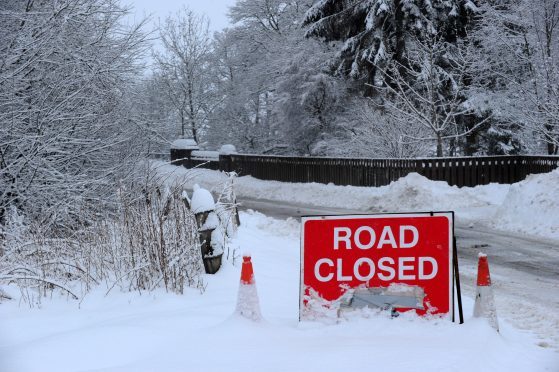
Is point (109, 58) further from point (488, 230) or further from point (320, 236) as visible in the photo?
point (488, 230)

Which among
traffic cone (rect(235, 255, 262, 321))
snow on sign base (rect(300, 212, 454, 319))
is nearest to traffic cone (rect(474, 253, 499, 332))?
snow on sign base (rect(300, 212, 454, 319))

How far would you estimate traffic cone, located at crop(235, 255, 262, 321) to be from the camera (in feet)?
14.9

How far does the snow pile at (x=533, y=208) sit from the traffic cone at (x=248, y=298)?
840 cm

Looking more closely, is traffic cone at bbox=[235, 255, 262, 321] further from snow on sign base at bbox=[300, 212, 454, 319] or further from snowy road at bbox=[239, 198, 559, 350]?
snowy road at bbox=[239, 198, 559, 350]

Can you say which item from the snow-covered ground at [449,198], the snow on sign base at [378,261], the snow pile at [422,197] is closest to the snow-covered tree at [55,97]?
the snow-covered ground at [449,198]

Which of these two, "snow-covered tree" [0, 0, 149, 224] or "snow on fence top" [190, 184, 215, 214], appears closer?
"snow on fence top" [190, 184, 215, 214]

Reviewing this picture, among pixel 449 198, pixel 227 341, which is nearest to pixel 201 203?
pixel 227 341

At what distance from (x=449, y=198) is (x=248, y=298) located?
12.2m

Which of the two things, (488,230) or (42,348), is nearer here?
(42,348)

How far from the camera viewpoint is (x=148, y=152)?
14.4 m

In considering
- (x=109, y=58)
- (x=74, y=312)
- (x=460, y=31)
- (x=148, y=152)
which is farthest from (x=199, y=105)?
(x=74, y=312)

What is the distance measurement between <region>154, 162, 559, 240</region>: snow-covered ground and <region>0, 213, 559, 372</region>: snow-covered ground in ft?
8.57

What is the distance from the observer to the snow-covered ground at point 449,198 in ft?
38.2

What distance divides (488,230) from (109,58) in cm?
916
